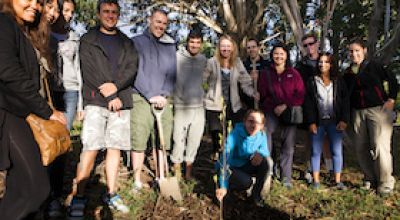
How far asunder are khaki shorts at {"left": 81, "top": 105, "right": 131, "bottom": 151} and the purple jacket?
1746 millimetres

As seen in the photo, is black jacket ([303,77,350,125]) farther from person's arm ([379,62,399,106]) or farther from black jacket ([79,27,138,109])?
black jacket ([79,27,138,109])

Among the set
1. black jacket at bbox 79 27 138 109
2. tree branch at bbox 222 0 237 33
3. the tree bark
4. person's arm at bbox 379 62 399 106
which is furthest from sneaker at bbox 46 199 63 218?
tree branch at bbox 222 0 237 33

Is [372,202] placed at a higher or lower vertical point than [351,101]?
lower

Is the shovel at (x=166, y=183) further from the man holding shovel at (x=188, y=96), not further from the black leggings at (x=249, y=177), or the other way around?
the black leggings at (x=249, y=177)

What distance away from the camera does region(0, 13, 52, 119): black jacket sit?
2234 mm

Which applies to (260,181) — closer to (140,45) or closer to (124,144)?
(124,144)

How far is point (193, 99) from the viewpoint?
4.48m

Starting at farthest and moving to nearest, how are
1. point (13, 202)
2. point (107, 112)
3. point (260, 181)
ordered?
point (260, 181) → point (107, 112) → point (13, 202)

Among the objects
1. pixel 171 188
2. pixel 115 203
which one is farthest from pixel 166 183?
pixel 115 203

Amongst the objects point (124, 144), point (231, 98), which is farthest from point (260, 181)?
point (124, 144)

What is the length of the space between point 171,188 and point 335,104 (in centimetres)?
217

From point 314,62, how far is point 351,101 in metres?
0.67

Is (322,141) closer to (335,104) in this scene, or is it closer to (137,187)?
(335,104)

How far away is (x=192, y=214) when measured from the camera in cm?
370
